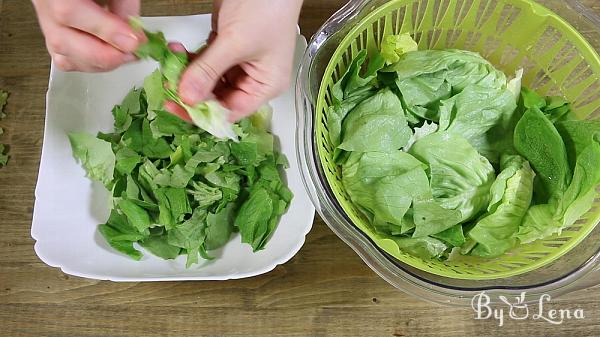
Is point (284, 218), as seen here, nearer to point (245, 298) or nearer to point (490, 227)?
point (245, 298)

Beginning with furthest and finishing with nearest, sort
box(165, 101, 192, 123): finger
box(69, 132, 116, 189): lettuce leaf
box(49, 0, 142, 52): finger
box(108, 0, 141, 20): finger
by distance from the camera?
box(69, 132, 116, 189): lettuce leaf, box(165, 101, 192, 123): finger, box(108, 0, 141, 20): finger, box(49, 0, 142, 52): finger

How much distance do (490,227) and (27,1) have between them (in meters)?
1.01

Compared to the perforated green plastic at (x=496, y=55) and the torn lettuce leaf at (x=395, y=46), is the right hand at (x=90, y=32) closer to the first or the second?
the perforated green plastic at (x=496, y=55)

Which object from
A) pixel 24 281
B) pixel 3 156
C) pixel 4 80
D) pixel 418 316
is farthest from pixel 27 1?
pixel 418 316

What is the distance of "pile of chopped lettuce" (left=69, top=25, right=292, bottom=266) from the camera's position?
945 mm

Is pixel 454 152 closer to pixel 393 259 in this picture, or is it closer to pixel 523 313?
pixel 393 259

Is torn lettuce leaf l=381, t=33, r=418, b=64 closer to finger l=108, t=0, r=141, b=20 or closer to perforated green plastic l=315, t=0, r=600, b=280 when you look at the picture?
perforated green plastic l=315, t=0, r=600, b=280

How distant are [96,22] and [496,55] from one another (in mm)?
688

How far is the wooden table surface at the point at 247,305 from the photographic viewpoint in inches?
38.1

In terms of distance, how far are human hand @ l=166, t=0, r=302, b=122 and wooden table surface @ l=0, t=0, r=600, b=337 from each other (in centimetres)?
29

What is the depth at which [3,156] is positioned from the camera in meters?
1.10

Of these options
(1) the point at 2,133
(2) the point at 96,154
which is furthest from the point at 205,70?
(1) the point at 2,133

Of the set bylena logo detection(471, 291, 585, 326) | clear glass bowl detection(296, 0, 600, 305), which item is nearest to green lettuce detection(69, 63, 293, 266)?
clear glass bowl detection(296, 0, 600, 305)

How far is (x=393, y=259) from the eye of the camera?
83 centimetres
